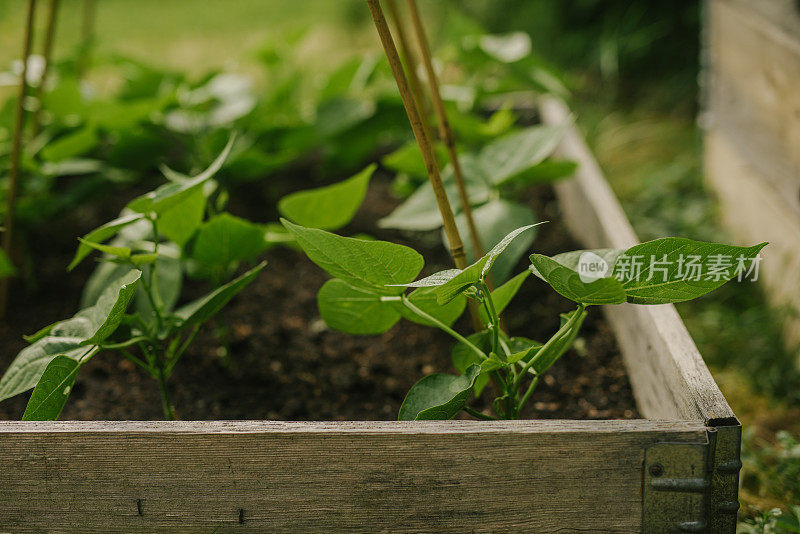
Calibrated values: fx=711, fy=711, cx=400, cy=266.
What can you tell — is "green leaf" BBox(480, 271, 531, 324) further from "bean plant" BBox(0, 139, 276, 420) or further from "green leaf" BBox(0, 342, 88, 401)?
"green leaf" BBox(0, 342, 88, 401)

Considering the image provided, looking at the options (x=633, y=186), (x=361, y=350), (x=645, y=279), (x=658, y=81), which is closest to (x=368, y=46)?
(x=658, y=81)

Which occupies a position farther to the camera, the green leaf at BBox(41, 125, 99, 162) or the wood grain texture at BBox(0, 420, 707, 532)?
the green leaf at BBox(41, 125, 99, 162)

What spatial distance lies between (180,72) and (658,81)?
1.67 meters

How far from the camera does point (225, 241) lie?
0.86 meters

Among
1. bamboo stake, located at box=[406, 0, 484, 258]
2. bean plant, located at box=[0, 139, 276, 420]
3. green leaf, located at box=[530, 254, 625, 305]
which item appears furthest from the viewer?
bamboo stake, located at box=[406, 0, 484, 258]

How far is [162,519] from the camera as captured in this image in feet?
2.17

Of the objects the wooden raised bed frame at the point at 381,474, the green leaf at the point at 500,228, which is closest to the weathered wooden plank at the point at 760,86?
the green leaf at the point at 500,228

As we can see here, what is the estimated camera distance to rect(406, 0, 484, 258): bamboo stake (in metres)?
0.80

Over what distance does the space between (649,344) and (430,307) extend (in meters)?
0.27

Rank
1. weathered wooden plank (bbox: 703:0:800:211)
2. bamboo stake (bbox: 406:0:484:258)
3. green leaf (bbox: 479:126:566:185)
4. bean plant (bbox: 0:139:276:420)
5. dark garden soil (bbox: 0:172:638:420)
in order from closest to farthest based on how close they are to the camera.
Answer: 1. bean plant (bbox: 0:139:276:420)
2. bamboo stake (bbox: 406:0:484:258)
3. dark garden soil (bbox: 0:172:638:420)
4. green leaf (bbox: 479:126:566:185)
5. weathered wooden plank (bbox: 703:0:800:211)

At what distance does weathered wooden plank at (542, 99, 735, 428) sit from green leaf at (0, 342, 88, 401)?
1.92ft

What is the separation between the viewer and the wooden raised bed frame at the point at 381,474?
602 millimetres

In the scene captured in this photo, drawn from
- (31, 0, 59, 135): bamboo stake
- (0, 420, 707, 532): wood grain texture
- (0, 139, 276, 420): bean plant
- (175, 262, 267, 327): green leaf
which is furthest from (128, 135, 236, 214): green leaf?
(31, 0, 59, 135): bamboo stake

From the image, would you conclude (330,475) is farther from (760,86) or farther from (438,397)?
(760,86)
